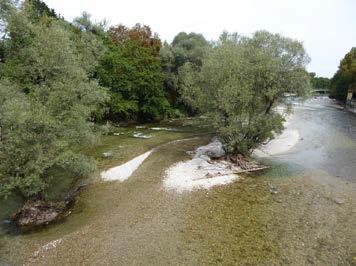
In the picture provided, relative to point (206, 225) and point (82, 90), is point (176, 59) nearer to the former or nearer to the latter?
point (82, 90)

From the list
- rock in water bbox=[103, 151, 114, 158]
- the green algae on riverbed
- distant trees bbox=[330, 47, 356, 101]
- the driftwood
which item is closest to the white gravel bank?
rock in water bbox=[103, 151, 114, 158]

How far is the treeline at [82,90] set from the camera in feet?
51.7

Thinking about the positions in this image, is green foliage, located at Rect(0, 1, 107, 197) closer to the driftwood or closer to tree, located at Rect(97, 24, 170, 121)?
Answer: the driftwood

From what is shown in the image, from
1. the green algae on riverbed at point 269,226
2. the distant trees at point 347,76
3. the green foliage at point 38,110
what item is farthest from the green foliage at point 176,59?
the distant trees at point 347,76

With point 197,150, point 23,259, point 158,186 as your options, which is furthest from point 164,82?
point 23,259

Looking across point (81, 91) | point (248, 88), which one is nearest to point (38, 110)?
point (81, 91)

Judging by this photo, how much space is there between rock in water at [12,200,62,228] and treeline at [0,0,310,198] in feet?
2.24

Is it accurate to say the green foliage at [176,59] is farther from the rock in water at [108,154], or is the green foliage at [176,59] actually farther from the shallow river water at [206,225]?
the shallow river water at [206,225]

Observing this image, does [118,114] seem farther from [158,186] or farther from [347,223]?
[347,223]

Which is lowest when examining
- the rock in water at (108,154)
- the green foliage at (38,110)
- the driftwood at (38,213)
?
the driftwood at (38,213)

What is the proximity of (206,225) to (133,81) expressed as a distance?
109 feet

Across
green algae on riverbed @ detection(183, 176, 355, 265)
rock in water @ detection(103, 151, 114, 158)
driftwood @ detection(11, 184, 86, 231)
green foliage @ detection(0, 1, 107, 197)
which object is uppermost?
green foliage @ detection(0, 1, 107, 197)

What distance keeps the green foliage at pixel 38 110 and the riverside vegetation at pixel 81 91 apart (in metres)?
0.06

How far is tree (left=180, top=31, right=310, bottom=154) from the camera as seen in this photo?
84.8ft
